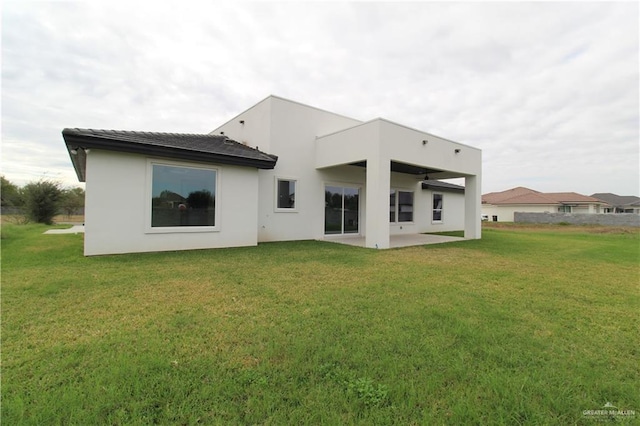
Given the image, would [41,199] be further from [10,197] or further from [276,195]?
[276,195]

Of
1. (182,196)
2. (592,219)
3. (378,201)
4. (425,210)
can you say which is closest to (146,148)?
(182,196)

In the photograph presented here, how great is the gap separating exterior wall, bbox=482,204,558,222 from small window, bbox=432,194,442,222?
24.3 metres

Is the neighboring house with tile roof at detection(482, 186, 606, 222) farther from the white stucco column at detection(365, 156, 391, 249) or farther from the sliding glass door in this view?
the white stucco column at detection(365, 156, 391, 249)

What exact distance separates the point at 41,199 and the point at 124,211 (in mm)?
Result: 18271

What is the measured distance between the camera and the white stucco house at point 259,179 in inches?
284

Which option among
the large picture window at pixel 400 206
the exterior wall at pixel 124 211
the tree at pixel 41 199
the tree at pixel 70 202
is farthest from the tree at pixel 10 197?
the large picture window at pixel 400 206

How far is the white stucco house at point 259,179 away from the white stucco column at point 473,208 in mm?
49

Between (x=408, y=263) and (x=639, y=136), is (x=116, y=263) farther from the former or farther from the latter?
(x=639, y=136)

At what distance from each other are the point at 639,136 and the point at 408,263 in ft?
80.9

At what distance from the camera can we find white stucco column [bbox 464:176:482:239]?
42.8ft

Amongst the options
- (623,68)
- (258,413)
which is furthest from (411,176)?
(258,413)

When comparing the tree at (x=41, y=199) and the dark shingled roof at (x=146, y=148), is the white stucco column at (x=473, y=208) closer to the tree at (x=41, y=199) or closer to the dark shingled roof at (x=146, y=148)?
the dark shingled roof at (x=146, y=148)

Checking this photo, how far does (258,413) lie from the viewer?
175 centimetres

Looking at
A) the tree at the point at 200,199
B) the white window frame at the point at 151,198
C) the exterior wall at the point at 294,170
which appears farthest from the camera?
the exterior wall at the point at 294,170
